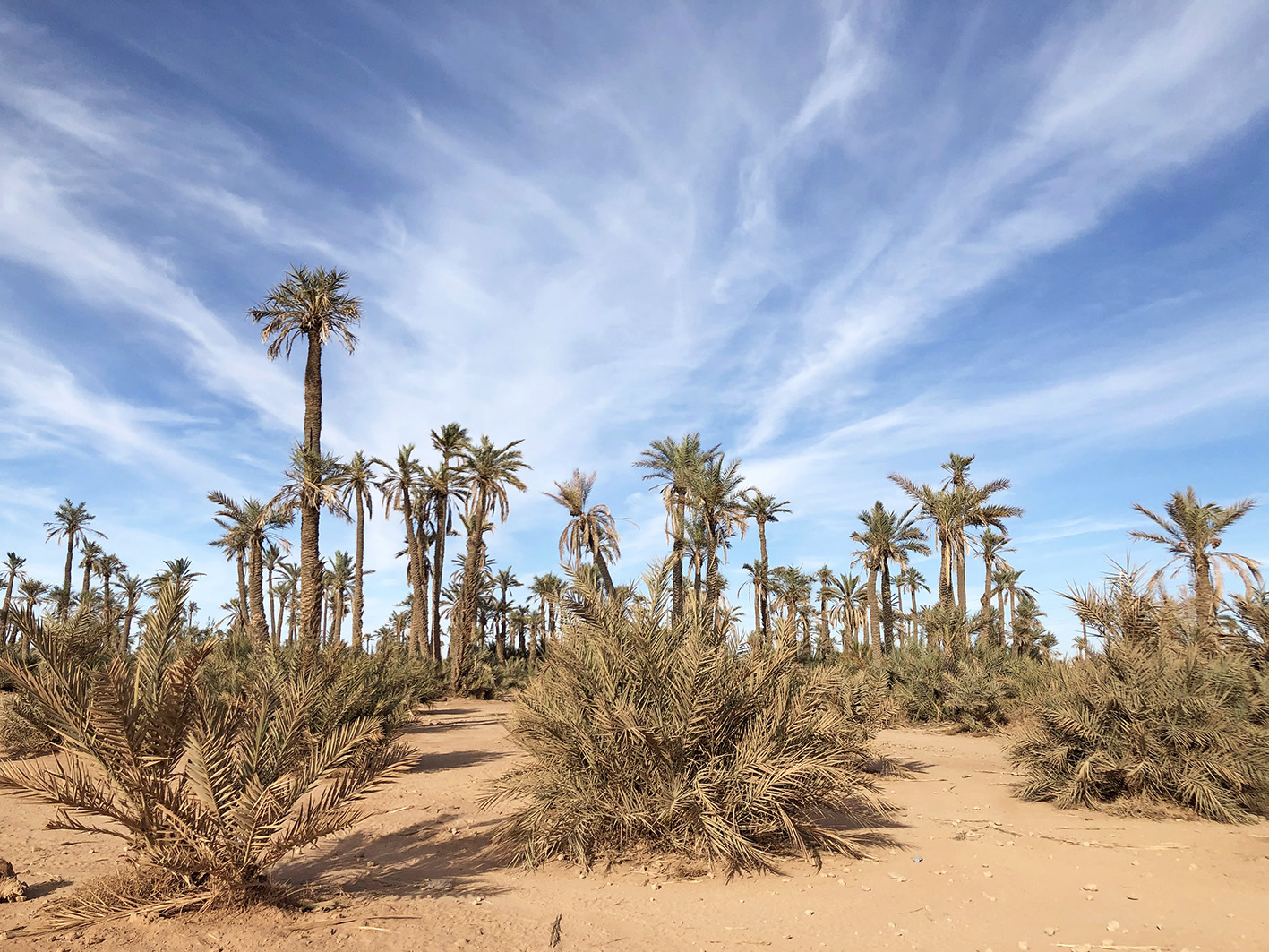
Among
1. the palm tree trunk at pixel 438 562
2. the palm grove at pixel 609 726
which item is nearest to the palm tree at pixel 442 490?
the palm tree trunk at pixel 438 562

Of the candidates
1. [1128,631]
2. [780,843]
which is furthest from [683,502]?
[780,843]

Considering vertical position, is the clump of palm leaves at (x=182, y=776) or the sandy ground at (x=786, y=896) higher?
Result: the clump of palm leaves at (x=182, y=776)

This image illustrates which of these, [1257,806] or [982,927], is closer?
[982,927]

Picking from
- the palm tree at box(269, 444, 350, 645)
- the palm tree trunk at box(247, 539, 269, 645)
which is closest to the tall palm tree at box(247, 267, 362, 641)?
the palm tree at box(269, 444, 350, 645)

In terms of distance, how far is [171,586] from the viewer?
5.12 m

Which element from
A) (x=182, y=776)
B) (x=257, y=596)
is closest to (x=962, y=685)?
(x=182, y=776)

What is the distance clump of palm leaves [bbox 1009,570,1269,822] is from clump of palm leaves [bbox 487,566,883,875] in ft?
10.2

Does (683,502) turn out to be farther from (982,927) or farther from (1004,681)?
(982,927)

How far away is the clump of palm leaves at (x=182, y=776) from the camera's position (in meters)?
4.28

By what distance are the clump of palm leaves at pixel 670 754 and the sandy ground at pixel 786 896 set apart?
0.30 m

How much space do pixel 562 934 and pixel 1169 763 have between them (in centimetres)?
643

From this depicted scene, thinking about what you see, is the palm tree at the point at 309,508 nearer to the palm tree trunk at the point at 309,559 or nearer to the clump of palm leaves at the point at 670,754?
the palm tree trunk at the point at 309,559

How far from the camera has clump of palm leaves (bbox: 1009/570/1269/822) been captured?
23.4ft

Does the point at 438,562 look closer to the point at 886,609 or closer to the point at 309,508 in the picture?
the point at 309,508
